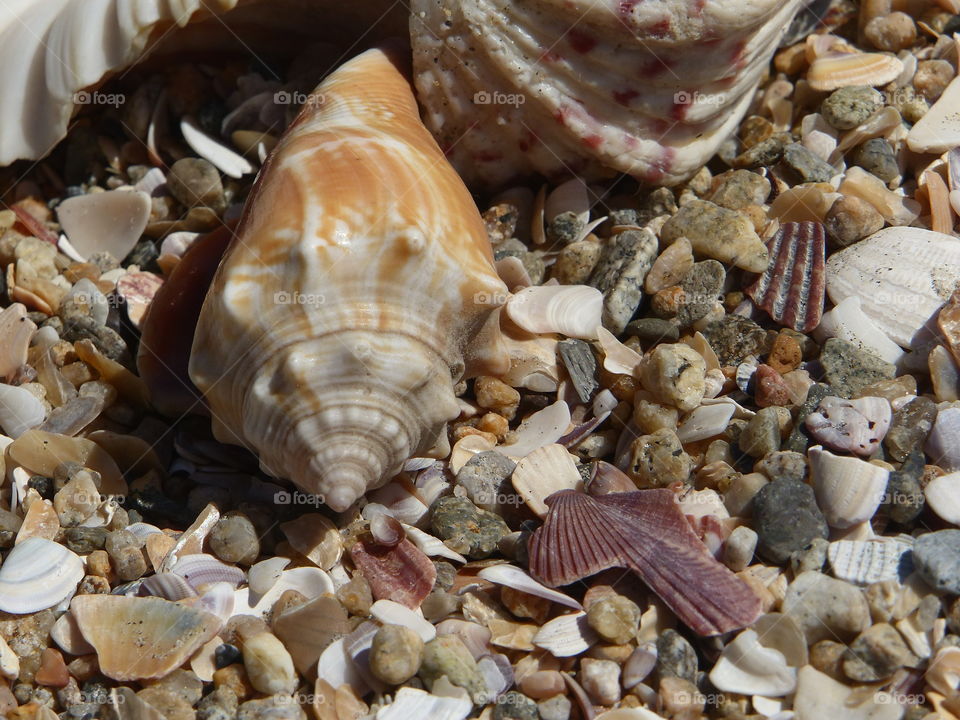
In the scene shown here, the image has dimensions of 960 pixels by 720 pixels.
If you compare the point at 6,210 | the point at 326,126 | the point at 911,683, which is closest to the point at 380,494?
the point at 326,126

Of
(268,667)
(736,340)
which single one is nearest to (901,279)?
(736,340)

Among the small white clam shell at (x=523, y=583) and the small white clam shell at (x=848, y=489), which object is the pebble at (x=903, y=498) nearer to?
the small white clam shell at (x=848, y=489)

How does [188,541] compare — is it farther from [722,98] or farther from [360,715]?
[722,98]

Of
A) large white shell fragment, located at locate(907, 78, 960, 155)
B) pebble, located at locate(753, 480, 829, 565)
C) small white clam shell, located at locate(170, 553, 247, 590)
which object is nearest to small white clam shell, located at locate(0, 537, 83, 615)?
small white clam shell, located at locate(170, 553, 247, 590)

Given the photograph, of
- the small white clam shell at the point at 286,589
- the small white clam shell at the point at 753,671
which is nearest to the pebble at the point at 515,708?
the small white clam shell at the point at 753,671

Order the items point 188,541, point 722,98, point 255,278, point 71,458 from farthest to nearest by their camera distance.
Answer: point 722,98, point 71,458, point 188,541, point 255,278
